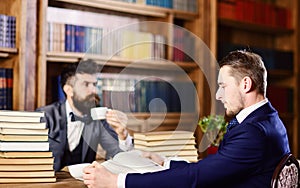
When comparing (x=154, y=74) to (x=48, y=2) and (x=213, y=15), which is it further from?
(x=48, y=2)

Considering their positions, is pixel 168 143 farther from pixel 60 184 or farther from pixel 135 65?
pixel 135 65

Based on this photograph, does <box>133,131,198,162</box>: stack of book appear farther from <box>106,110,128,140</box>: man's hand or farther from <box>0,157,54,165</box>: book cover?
<box>0,157,54,165</box>: book cover

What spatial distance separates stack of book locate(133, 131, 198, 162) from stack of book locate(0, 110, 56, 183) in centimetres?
61

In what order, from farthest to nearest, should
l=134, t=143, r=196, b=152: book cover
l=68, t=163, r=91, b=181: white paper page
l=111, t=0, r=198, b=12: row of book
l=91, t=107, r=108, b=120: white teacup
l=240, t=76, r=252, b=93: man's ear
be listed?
l=111, t=0, r=198, b=12: row of book, l=91, t=107, r=108, b=120: white teacup, l=134, t=143, r=196, b=152: book cover, l=68, t=163, r=91, b=181: white paper page, l=240, t=76, r=252, b=93: man's ear

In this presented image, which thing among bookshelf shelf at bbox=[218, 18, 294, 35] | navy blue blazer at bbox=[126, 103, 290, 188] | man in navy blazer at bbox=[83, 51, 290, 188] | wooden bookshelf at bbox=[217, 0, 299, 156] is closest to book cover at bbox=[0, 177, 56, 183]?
man in navy blazer at bbox=[83, 51, 290, 188]

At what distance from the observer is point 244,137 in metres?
1.90

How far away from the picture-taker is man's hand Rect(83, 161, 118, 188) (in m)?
1.95

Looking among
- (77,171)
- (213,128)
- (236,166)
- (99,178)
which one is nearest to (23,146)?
(77,171)

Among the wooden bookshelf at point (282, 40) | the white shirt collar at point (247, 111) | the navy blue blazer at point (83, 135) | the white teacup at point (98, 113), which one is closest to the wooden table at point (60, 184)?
the navy blue blazer at point (83, 135)

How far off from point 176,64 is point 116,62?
0.53m

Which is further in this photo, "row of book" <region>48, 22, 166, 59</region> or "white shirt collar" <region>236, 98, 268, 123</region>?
"row of book" <region>48, 22, 166, 59</region>

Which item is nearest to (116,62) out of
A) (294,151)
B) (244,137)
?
(244,137)

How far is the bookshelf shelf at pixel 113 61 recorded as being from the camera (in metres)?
3.08

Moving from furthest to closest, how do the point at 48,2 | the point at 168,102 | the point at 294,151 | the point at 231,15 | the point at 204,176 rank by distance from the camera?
1. the point at 294,151
2. the point at 231,15
3. the point at 168,102
4. the point at 48,2
5. the point at 204,176
